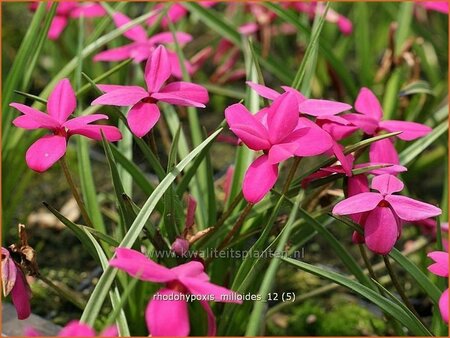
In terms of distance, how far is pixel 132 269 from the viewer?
74cm

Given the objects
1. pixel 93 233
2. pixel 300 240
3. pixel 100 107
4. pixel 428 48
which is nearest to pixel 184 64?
pixel 100 107

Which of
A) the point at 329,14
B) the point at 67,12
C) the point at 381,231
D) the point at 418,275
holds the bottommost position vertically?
the point at 418,275

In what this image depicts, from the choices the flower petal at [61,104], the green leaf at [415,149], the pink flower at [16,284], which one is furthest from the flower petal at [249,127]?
the green leaf at [415,149]

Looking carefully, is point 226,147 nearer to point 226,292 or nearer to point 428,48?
point 428,48

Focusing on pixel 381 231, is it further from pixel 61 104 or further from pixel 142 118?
pixel 61 104

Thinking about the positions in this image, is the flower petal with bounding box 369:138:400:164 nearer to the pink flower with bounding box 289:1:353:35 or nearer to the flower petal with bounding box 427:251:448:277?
the flower petal with bounding box 427:251:448:277

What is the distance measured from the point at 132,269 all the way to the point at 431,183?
4.42ft

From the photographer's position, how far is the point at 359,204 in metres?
0.87

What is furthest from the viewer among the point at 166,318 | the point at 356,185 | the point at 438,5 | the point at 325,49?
the point at 438,5

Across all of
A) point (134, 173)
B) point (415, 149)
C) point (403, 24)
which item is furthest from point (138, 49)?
point (403, 24)

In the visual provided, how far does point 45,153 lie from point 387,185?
1.39ft

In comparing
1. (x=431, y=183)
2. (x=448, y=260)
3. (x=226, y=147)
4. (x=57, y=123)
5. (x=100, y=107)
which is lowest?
(x=431, y=183)

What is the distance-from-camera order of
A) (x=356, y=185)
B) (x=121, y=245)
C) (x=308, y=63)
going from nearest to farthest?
(x=121, y=245)
(x=356, y=185)
(x=308, y=63)

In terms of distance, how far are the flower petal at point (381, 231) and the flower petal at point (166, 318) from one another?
28 cm
